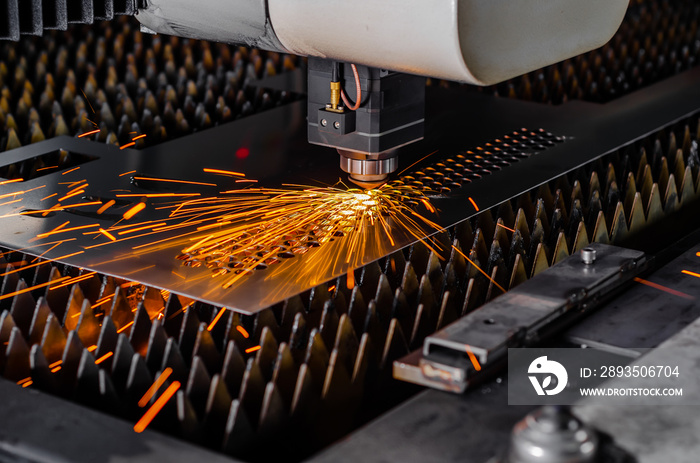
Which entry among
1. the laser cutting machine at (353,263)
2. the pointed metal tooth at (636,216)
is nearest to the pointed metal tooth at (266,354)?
the laser cutting machine at (353,263)

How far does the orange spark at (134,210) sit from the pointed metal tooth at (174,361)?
0.58 metres

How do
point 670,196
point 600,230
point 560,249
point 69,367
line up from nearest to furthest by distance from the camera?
1. point 69,367
2. point 560,249
3. point 600,230
4. point 670,196

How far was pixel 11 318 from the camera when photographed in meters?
1.87

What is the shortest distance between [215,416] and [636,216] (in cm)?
137

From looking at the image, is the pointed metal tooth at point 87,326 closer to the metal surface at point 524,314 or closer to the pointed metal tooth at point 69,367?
the pointed metal tooth at point 69,367

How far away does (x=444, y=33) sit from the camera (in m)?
1.70

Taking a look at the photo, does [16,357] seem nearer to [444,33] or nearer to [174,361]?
[174,361]

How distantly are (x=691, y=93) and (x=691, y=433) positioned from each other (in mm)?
2366

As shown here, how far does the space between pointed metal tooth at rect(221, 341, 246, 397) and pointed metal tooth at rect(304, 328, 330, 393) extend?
0.12 m

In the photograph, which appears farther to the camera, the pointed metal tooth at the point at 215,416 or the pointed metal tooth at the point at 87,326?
the pointed metal tooth at the point at 87,326

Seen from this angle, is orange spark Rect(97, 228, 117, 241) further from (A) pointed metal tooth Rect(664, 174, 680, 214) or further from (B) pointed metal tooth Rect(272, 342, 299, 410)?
(A) pointed metal tooth Rect(664, 174, 680, 214)

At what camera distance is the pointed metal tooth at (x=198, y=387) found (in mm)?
1645

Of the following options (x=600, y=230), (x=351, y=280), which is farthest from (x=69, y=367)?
(x=600, y=230)

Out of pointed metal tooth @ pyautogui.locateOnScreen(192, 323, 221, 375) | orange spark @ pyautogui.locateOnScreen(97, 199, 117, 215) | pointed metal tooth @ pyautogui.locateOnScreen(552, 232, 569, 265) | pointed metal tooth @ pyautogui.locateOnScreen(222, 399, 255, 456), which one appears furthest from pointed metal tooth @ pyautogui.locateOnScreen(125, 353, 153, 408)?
pointed metal tooth @ pyautogui.locateOnScreen(552, 232, 569, 265)
